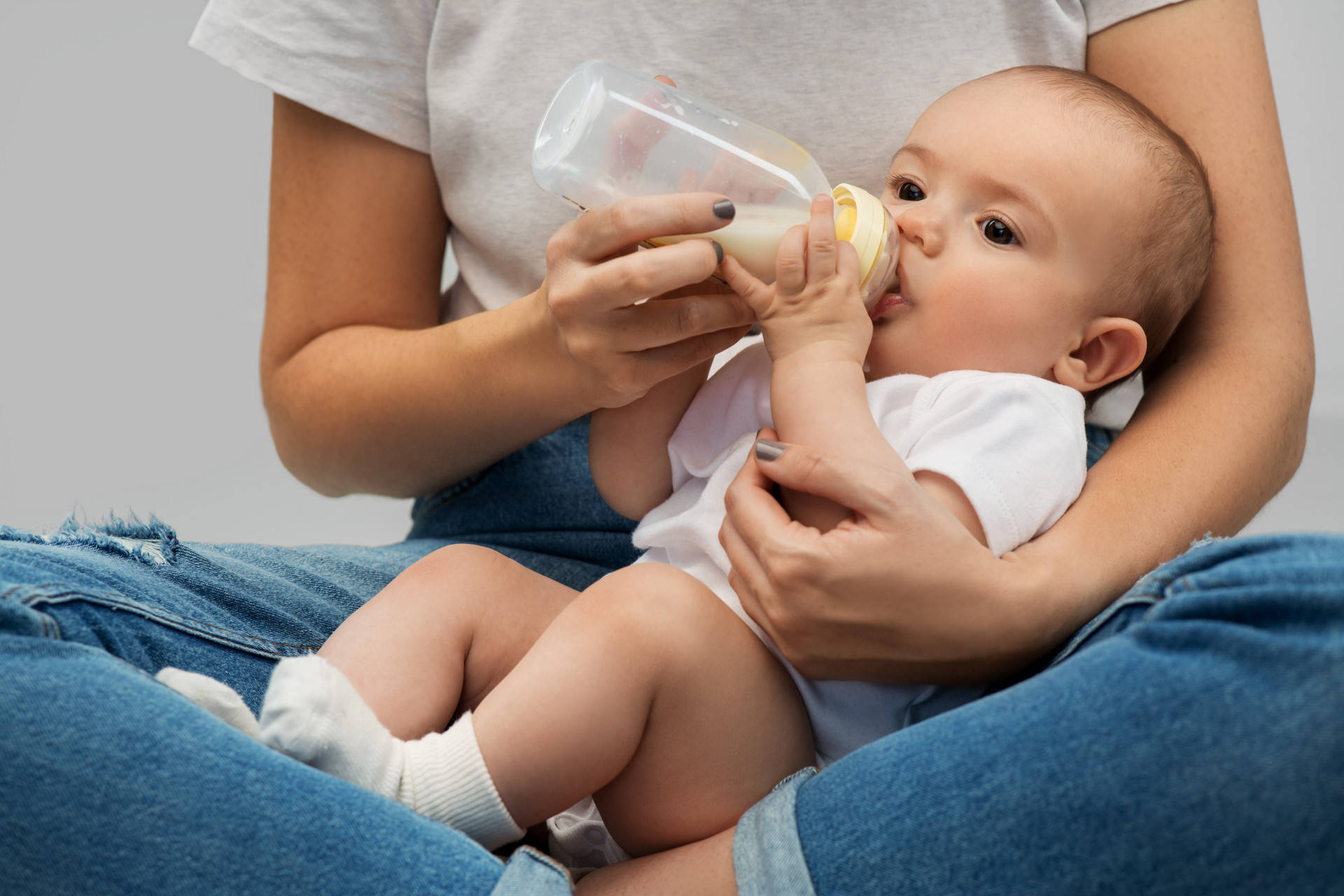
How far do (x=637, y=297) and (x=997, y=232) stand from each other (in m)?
0.36

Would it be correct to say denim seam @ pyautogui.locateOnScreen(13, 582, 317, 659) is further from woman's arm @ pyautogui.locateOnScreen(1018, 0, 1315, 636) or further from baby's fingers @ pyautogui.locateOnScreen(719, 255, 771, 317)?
woman's arm @ pyautogui.locateOnScreen(1018, 0, 1315, 636)

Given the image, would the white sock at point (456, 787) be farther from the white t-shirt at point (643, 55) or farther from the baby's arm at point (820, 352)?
the white t-shirt at point (643, 55)

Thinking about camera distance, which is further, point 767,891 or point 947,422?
point 947,422

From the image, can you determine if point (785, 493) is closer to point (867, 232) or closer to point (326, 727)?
point (867, 232)

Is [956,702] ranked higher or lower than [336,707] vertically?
lower

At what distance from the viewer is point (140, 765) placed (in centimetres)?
61

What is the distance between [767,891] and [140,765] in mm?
367

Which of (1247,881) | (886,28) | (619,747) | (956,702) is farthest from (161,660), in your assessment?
(886,28)

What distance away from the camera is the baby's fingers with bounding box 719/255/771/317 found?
2.75 feet

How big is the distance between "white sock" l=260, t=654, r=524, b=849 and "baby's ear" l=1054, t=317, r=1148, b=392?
1.99 ft

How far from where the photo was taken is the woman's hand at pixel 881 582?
29.4 inches

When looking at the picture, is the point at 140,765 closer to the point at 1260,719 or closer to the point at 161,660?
the point at 161,660

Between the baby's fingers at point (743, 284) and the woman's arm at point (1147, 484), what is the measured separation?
5.2 inches

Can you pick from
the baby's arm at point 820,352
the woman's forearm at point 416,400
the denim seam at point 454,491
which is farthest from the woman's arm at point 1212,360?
the denim seam at point 454,491
